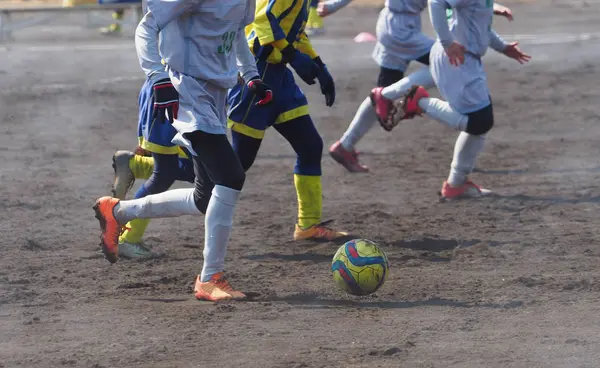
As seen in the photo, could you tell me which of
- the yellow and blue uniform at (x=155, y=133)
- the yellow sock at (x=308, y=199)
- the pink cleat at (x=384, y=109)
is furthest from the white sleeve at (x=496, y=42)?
the yellow and blue uniform at (x=155, y=133)

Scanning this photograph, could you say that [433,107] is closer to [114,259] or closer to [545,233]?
[545,233]

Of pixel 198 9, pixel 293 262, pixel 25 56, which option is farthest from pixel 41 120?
pixel 198 9

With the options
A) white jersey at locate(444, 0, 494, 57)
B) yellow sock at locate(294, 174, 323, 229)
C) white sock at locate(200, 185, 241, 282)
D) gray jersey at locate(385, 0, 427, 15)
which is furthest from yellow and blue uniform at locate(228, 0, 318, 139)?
gray jersey at locate(385, 0, 427, 15)

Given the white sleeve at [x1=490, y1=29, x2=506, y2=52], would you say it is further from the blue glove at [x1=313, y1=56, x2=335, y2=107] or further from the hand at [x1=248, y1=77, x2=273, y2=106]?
the hand at [x1=248, y1=77, x2=273, y2=106]

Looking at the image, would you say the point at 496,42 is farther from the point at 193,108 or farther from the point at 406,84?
the point at 193,108

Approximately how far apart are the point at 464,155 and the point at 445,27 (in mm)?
1198

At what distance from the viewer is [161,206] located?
21.5 ft

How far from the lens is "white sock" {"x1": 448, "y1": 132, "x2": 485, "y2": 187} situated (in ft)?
30.2

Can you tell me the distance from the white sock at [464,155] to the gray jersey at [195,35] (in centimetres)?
336

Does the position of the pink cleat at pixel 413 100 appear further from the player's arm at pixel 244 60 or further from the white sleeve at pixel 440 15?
the player's arm at pixel 244 60

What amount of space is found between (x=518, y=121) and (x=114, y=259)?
7.12 m

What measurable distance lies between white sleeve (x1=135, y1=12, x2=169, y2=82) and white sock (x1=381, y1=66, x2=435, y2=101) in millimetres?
4127

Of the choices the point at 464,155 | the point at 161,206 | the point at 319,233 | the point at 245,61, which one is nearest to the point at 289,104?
the point at 245,61

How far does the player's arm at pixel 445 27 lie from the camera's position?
8.61 m
